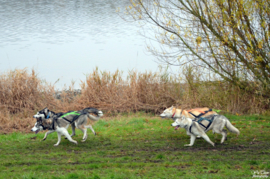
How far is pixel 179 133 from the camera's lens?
11367 millimetres

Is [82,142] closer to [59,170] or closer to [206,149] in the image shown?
[59,170]

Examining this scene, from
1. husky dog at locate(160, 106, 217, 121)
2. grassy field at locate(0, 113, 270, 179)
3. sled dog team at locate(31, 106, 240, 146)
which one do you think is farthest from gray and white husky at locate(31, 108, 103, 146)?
husky dog at locate(160, 106, 217, 121)

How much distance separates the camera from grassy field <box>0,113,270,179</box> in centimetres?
694

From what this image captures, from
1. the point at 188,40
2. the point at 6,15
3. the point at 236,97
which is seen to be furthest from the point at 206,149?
the point at 6,15

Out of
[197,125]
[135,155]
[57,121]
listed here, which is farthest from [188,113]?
[57,121]

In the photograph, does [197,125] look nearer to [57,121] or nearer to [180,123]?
[180,123]

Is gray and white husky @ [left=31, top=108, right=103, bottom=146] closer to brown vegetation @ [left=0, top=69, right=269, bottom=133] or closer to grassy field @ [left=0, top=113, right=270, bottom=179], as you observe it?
grassy field @ [left=0, top=113, right=270, bottom=179]

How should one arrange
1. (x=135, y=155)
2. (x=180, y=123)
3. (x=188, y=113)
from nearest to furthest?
(x=135, y=155) → (x=180, y=123) → (x=188, y=113)

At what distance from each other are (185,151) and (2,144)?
6102 millimetres

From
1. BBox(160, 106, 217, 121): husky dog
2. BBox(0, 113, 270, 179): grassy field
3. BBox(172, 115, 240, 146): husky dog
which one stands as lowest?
BBox(0, 113, 270, 179): grassy field

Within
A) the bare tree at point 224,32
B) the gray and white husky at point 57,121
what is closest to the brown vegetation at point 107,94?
the bare tree at point 224,32

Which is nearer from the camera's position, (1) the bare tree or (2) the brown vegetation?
(1) the bare tree

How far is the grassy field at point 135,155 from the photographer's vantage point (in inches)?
273

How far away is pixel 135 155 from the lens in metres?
8.45
